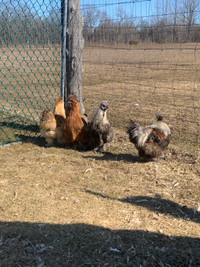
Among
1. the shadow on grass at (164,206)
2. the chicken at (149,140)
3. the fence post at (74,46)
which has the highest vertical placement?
the fence post at (74,46)

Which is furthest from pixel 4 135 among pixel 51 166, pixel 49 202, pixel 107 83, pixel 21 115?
pixel 107 83

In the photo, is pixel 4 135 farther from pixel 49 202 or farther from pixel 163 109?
pixel 163 109

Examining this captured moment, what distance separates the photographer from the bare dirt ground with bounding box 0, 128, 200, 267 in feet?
7.86

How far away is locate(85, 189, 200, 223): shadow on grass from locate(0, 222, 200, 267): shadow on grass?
15.7 inches

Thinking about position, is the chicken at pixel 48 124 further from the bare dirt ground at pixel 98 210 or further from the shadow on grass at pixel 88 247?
the shadow on grass at pixel 88 247

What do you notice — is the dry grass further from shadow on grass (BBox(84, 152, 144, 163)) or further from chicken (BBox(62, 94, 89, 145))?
chicken (BBox(62, 94, 89, 145))

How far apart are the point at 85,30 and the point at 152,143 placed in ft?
10.5

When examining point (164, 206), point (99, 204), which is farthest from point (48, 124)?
point (164, 206)

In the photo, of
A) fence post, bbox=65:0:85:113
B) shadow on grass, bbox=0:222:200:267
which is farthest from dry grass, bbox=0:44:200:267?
fence post, bbox=65:0:85:113

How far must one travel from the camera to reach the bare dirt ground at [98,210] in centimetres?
239

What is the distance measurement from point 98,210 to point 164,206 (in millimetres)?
742

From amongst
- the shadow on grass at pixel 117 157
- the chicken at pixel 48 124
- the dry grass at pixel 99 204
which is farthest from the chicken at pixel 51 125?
the shadow on grass at pixel 117 157

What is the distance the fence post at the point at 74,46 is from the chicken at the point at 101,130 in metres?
0.93

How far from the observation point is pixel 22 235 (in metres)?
2.59
